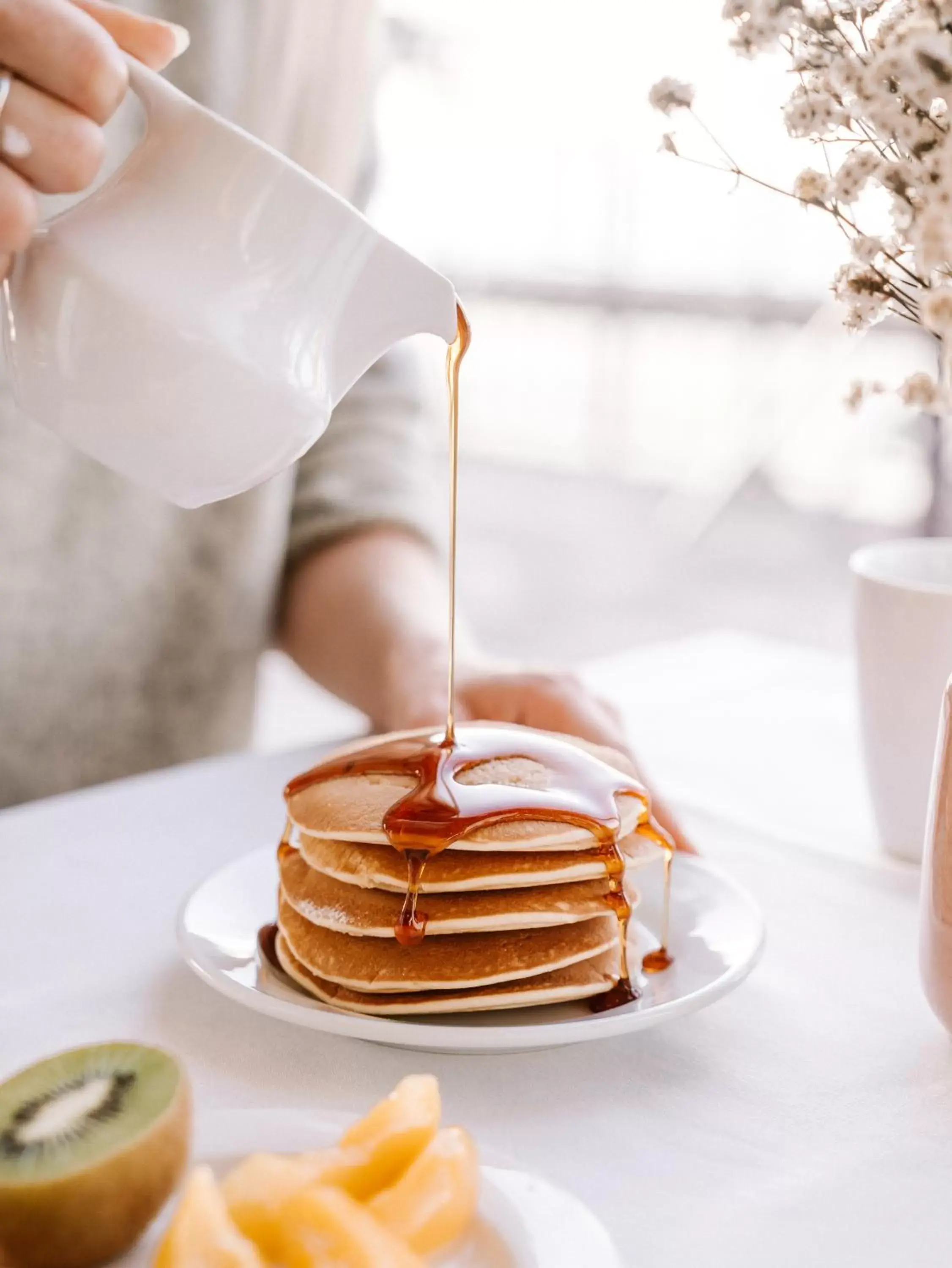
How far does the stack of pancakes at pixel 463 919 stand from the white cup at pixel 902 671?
292 mm

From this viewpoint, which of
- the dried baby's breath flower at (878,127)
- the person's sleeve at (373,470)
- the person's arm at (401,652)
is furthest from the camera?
the person's sleeve at (373,470)

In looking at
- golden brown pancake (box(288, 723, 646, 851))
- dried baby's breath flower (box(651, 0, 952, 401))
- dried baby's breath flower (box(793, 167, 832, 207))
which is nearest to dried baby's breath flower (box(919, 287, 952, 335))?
dried baby's breath flower (box(651, 0, 952, 401))

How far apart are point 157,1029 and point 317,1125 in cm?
21

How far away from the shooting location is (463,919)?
655mm

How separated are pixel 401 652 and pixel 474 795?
49cm

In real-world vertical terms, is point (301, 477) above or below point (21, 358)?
below

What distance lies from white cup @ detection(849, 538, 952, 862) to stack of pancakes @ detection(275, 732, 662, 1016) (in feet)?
0.96

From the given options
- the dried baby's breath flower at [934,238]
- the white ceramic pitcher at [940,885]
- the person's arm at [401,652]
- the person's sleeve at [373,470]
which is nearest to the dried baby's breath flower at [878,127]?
the dried baby's breath flower at [934,238]

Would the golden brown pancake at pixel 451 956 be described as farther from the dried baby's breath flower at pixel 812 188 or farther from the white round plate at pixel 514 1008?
the dried baby's breath flower at pixel 812 188

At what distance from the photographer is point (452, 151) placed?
7902 millimetres

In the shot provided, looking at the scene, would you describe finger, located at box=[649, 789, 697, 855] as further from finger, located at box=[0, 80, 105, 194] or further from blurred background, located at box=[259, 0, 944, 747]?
blurred background, located at box=[259, 0, 944, 747]

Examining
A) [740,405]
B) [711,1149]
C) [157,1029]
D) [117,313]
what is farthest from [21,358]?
[740,405]

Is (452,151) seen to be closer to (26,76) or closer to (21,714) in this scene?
(21,714)

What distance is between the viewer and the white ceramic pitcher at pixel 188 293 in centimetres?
60
